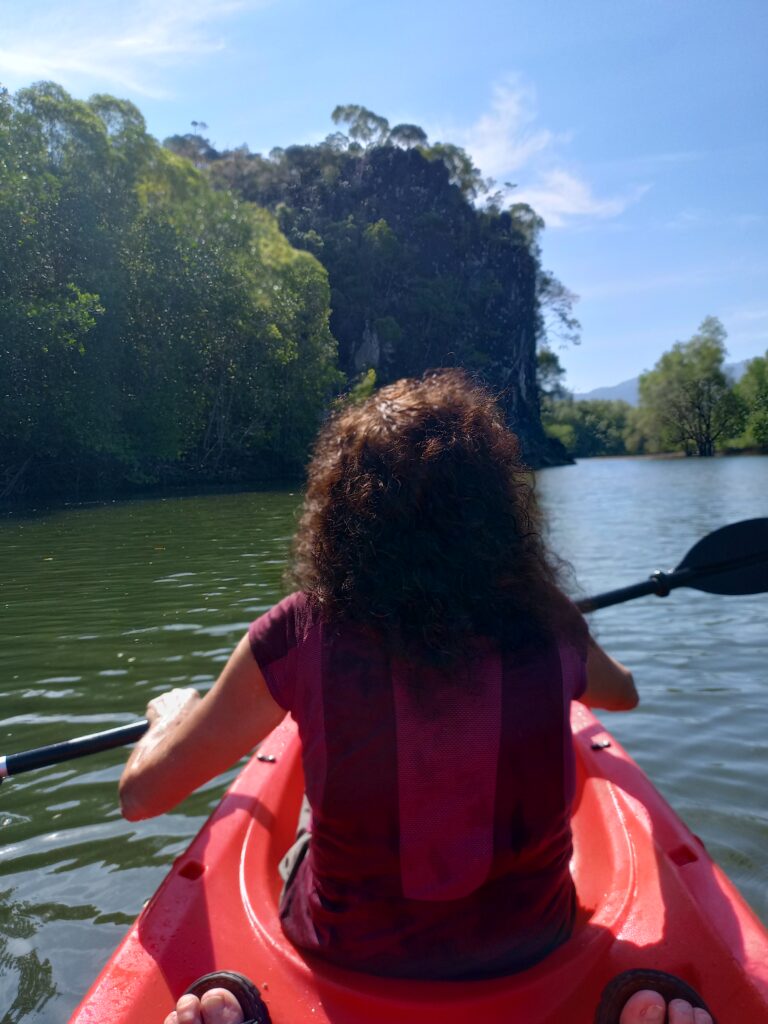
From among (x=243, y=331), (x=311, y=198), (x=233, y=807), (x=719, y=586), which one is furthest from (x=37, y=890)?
(x=311, y=198)

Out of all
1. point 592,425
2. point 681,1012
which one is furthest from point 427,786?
point 592,425

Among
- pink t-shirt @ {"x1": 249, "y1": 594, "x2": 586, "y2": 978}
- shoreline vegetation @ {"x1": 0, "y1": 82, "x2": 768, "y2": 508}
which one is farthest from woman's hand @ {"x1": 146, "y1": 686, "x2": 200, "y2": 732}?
shoreline vegetation @ {"x1": 0, "y1": 82, "x2": 768, "y2": 508}

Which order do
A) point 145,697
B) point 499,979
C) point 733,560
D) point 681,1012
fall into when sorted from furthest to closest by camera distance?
point 145,697 < point 733,560 < point 499,979 < point 681,1012

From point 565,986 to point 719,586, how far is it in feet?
6.42

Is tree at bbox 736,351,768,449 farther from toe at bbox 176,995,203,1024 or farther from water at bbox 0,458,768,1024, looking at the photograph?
toe at bbox 176,995,203,1024

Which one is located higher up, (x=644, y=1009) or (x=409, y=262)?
(x=409, y=262)

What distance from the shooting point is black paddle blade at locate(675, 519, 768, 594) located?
3.13 m

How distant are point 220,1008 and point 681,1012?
76 centimetres

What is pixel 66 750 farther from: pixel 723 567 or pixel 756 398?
pixel 756 398

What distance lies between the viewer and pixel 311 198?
6056 cm

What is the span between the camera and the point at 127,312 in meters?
23.8

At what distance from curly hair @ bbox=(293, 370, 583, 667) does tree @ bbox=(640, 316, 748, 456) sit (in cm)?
6721

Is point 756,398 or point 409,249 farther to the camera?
point 756,398

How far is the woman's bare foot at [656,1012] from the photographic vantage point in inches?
53.4
